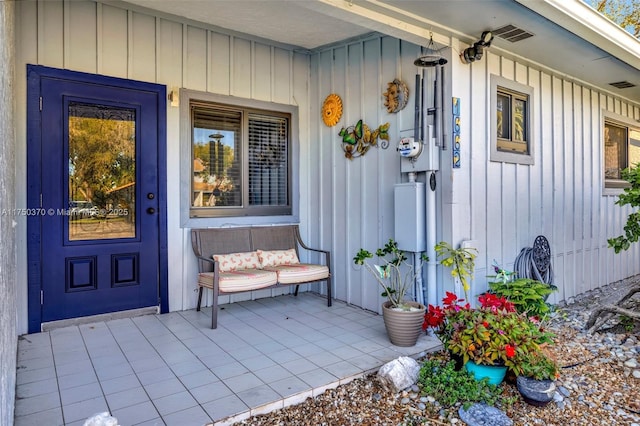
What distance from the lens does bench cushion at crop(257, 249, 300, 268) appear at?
14.3 feet

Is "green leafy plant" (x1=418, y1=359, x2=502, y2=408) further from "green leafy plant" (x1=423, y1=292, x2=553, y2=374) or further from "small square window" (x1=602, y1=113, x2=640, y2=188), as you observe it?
"small square window" (x1=602, y1=113, x2=640, y2=188)

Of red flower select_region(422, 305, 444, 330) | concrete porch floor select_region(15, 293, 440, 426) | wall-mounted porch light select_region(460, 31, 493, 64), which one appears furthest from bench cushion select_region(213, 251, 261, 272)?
wall-mounted porch light select_region(460, 31, 493, 64)

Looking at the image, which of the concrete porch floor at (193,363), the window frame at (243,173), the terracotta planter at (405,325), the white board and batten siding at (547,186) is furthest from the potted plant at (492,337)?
the window frame at (243,173)

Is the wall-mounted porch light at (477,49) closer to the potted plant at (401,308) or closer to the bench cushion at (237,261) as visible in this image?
the potted plant at (401,308)

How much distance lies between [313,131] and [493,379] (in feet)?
11.0

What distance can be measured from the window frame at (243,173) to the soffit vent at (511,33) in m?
2.34

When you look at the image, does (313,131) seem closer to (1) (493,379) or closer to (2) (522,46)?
Answer: (2) (522,46)

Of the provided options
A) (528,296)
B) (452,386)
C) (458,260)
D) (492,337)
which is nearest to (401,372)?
(452,386)

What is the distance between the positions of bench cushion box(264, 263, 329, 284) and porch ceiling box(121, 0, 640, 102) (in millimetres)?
2334

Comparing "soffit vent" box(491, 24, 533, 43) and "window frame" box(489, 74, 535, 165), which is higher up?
"soffit vent" box(491, 24, 533, 43)

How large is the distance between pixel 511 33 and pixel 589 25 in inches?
21.8

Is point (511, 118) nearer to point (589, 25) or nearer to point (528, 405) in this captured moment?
point (589, 25)

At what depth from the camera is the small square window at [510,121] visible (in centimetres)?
381

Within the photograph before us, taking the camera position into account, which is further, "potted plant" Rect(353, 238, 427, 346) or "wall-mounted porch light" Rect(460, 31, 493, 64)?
"wall-mounted porch light" Rect(460, 31, 493, 64)
